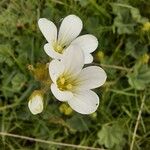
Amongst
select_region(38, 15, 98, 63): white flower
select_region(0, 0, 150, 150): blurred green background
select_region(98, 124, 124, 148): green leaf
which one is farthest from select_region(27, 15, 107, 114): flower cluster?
select_region(98, 124, 124, 148): green leaf

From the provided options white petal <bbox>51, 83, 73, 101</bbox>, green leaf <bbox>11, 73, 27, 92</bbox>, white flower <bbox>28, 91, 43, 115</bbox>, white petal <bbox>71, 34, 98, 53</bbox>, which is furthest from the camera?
green leaf <bbox>11, 73, 27, 92</bbox>

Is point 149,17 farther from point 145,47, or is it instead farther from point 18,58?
point 18,58

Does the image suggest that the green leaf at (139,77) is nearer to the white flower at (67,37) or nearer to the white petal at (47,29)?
the white flower at (67,37)

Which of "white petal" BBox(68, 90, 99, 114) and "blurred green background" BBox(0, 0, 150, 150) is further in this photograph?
"blurred green background" BBox(0, 0, 150, 150)

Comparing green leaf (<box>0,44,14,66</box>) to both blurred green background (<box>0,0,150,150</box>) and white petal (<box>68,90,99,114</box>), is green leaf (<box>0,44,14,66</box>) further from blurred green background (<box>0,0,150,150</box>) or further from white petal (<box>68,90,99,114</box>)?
white petal (<box>68,90,99,114</box>)

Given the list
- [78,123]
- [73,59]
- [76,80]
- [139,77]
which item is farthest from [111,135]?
[73,59]

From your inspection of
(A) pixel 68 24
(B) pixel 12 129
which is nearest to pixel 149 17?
(A) pixel 68 24

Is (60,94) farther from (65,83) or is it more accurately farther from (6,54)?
(6,54)
